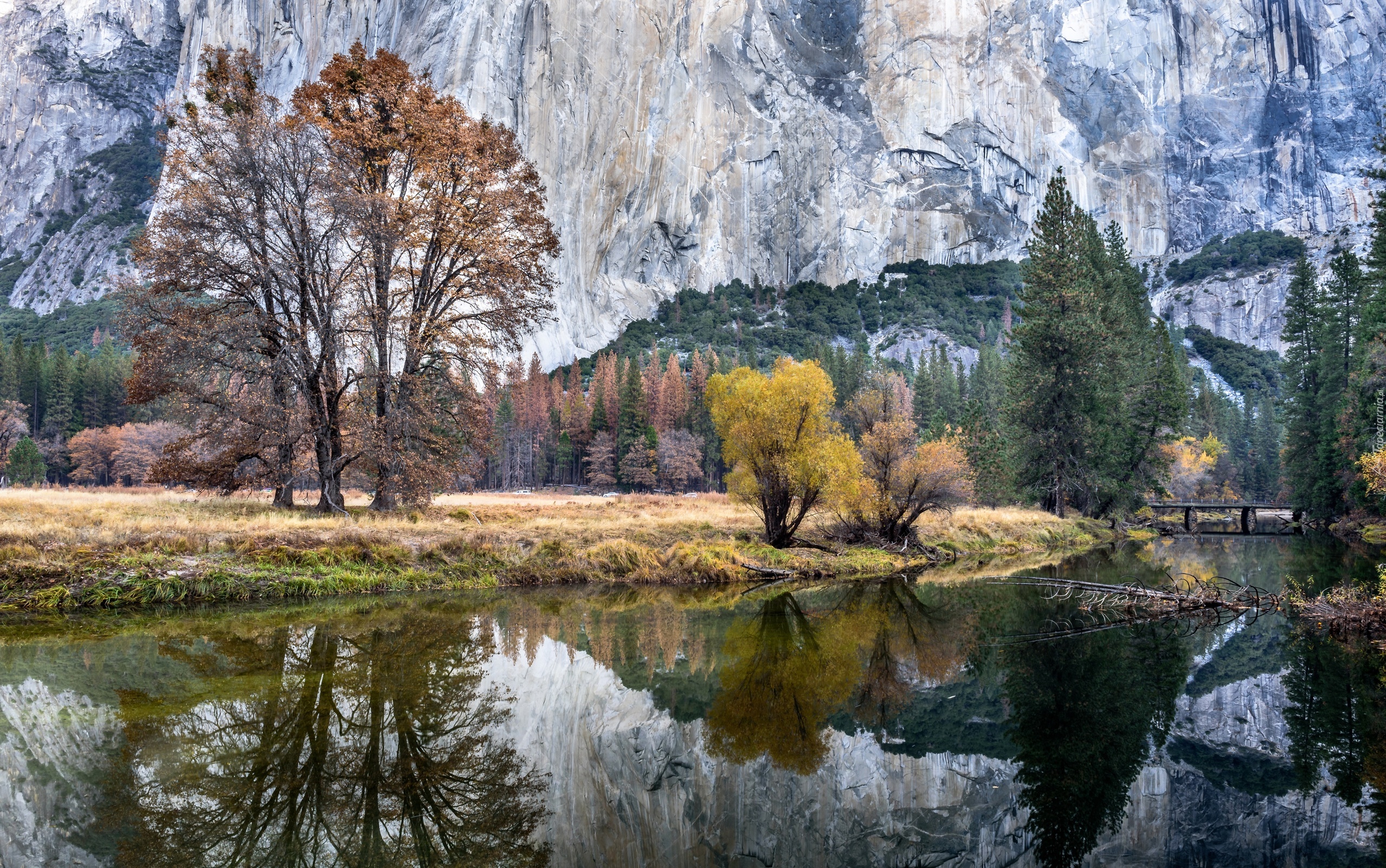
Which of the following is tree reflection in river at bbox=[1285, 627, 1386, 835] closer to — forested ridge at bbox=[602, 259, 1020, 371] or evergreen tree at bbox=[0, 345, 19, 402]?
evergreen tree at bbox=[0, 345, 19, 402]

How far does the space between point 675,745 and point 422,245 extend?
1806 cm

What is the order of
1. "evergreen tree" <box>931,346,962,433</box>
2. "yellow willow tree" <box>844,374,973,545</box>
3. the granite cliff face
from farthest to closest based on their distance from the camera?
1. the granite cliff face
2. "evergreen tree" <box>931,346,962,433</box>
3. "yellow willow tree" <box>844,374,973,545</box>

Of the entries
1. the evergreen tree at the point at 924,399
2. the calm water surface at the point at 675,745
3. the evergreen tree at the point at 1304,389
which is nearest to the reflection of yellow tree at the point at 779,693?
the calm water surface at the point at 675,745

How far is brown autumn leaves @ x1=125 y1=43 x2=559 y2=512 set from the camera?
18781 mm

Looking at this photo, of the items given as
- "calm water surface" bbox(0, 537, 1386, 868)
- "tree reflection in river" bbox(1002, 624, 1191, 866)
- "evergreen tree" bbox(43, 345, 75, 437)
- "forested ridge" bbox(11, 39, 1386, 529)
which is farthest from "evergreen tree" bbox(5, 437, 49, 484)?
"tree reflection in river" bbox(1002, 624, 1191, 866)

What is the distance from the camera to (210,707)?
26.0 feet

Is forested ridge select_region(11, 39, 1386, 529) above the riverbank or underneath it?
above

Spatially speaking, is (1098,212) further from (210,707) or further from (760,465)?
(210,707)

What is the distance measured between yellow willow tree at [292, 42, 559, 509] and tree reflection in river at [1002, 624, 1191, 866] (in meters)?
16.2

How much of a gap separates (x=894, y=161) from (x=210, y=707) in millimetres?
137932

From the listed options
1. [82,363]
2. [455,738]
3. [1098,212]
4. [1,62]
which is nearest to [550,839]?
[455,738]

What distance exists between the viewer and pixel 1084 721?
8.20m

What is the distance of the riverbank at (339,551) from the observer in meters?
14.0

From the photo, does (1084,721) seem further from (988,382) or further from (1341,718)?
(988,382)
